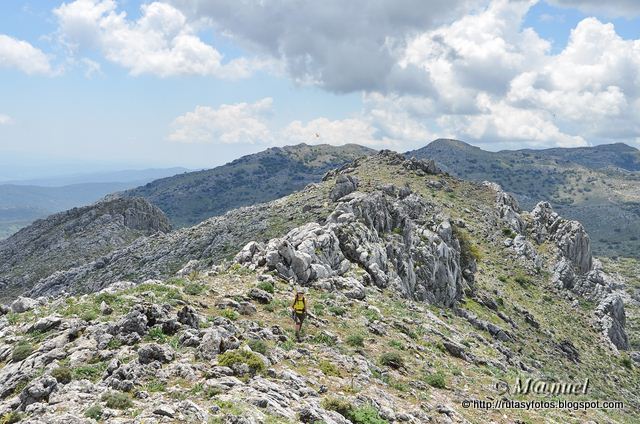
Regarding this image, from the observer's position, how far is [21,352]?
66.9 feet

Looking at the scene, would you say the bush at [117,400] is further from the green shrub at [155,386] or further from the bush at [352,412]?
the bush at [352,412]

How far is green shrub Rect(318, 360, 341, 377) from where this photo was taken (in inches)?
855

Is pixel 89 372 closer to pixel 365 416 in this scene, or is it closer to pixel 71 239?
pixel 365 416

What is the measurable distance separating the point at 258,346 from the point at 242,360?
7.38 feet

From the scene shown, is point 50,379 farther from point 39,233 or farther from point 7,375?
point 39,233

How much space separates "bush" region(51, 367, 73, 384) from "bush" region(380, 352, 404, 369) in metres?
15.1

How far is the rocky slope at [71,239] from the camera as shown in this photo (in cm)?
8406

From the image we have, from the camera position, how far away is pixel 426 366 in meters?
27.1

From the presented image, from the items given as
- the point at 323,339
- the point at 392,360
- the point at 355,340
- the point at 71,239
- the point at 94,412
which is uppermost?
the point at 94,412

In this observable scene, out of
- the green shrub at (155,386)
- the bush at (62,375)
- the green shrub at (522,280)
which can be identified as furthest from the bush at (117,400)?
the green shrub at (522,280)

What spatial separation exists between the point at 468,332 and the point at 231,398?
3042 cm

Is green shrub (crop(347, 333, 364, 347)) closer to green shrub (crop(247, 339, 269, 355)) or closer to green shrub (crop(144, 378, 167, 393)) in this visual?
green shrub (crop(247, 339, 269, 355))

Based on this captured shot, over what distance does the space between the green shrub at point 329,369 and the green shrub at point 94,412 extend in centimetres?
994

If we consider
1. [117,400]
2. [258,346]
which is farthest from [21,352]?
[258,346]
